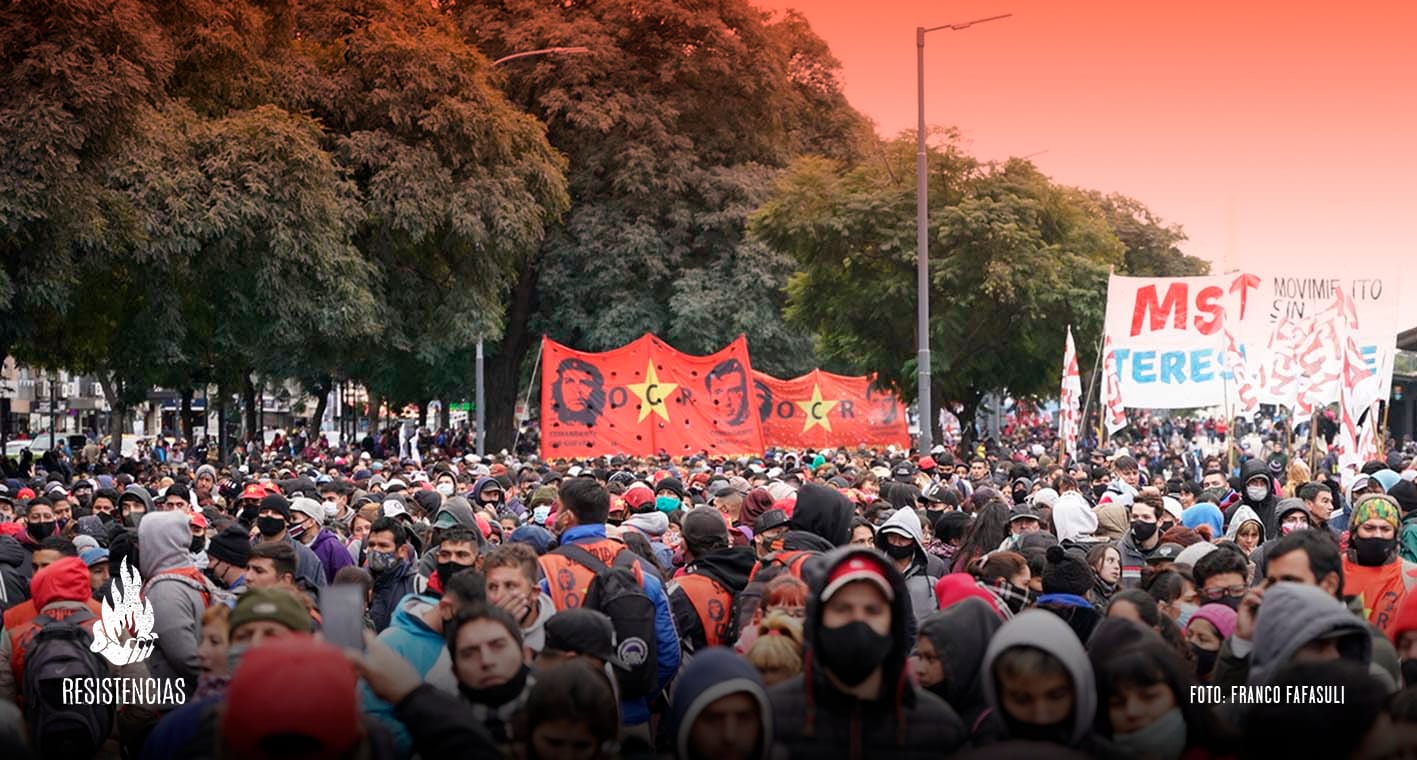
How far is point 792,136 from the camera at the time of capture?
49781mm

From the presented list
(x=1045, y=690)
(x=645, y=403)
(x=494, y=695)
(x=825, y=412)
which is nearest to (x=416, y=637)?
(x=494, y=695)

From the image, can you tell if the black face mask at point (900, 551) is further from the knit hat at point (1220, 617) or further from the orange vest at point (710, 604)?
the knit hat at point (1220, 617)

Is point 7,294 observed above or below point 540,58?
below

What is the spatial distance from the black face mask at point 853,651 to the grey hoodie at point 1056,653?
0.93 feet

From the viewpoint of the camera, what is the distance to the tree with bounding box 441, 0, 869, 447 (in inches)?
1684

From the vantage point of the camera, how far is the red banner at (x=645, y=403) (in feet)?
104

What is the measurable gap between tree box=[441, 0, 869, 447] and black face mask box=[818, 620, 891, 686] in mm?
37192

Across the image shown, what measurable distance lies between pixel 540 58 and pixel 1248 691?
4000 centimetres

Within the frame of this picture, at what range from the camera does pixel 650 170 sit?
42938mm

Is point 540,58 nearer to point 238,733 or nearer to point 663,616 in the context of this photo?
point 663,616

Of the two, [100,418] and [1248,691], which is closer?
[1248,691]

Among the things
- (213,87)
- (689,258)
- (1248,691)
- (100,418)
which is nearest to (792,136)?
(689,258)

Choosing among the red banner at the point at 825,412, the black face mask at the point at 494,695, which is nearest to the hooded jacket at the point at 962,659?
the black face mask at the point at 494,695

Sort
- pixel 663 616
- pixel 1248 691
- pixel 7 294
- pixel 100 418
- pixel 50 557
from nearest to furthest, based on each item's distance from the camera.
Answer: pixel 1248 691 < pixel 663 616 < pixel 50 557 < pixel 7 294 < pixel 100 418
